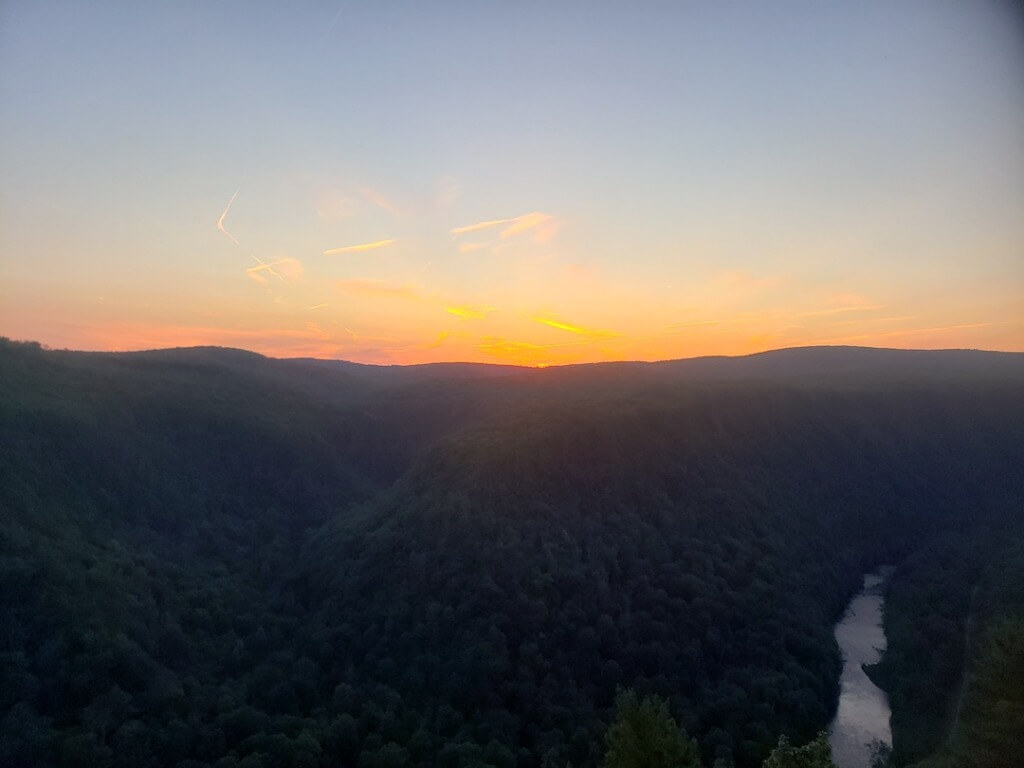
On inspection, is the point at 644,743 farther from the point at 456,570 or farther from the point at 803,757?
the point at 456,570

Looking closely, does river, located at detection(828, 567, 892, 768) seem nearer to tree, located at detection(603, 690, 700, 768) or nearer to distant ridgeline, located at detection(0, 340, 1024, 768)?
distant ridgeline, located at detection(0, 340, 1024, 768)

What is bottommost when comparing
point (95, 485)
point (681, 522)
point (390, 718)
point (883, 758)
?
point (883, 758)

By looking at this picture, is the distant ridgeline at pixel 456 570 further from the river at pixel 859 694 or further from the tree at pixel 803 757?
the tree at pixel 803 757

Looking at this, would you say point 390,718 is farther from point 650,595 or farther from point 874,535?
point 874,535

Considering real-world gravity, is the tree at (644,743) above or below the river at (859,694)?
above

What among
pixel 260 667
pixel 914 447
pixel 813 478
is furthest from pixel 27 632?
pixel 914 447

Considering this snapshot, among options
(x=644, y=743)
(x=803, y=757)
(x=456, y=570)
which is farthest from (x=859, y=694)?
(x=803, y=757)

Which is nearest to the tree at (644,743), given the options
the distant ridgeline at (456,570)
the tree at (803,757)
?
the tree at (803,757)

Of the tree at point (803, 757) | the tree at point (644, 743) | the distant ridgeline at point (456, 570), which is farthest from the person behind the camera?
the distant ridgeline at point (456, 570)
